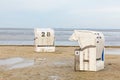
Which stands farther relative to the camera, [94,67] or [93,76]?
[94,67]

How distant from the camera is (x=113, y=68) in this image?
685 inches

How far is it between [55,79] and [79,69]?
2647 mm

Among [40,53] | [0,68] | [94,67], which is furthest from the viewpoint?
[40,53]

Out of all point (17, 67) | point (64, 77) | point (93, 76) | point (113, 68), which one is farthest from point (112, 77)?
point (17, 67)

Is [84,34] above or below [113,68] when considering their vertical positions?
above

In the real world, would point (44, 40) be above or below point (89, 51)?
below

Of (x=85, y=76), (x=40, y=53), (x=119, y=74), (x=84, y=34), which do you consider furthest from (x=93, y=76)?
(x=40, y=53)

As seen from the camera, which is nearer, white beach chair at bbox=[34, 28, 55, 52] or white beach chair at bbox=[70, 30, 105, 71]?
white beach chair at bbox=[70, 30, 105, 71]

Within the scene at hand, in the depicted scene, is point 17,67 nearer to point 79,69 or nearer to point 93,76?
point 79,69

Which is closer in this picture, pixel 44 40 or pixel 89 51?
pixel 89 51

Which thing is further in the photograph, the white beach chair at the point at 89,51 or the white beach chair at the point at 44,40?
the white beach chair at the point at 44,40

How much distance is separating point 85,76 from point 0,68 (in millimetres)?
4456

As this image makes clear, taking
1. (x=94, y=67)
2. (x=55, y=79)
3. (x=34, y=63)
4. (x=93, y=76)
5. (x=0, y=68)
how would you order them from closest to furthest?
1. (x=55, y=79)
2. (x=93, y=76)
3. (x=94, y=67)
4. (x=0, y=68)
5. (x=34, y=63)

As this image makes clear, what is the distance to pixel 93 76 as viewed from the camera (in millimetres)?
14703
